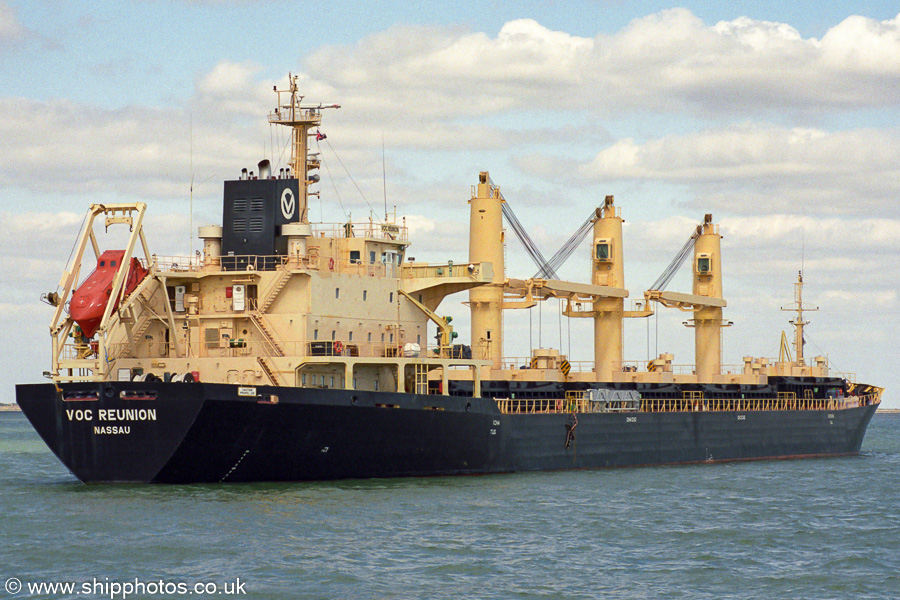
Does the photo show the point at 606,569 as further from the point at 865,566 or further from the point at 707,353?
the point at 707,353

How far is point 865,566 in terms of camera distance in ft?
76.3

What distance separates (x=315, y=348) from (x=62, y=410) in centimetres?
659

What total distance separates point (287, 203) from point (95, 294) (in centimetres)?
615

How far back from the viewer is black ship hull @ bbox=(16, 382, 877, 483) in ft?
94.5

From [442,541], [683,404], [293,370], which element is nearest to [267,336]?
[293,370]

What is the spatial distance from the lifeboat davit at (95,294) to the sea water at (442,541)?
4.21 metres

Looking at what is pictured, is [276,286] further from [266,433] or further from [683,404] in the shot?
[683,404]

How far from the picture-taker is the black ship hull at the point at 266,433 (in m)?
28.8

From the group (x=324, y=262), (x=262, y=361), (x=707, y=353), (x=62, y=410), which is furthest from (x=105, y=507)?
(x=707, y=353)

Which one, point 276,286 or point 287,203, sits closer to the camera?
point 276,286

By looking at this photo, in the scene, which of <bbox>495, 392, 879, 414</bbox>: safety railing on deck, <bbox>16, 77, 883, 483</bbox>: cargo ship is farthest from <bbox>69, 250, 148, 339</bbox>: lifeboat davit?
<bbox>495, 392, 879, 414</bbox>: safety railing on deck

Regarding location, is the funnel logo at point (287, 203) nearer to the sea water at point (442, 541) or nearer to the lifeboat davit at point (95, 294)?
the lifeboat davit at point (95, 294)

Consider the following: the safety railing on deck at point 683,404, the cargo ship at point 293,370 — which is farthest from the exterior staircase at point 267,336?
the safety railing on deck at point 683,404

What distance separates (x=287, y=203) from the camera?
3362cm
